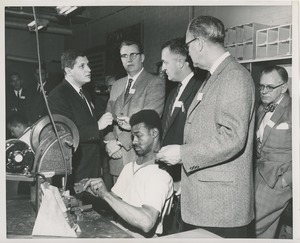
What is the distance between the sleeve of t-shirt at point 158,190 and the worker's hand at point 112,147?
0.72m

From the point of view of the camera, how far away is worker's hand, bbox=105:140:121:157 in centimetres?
212

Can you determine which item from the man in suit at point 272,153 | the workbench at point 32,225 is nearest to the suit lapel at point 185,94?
the man in suit at point 272,153

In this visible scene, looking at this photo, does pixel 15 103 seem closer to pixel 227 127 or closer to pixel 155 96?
pixel 155 96

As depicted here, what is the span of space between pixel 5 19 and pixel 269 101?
1.48 meters

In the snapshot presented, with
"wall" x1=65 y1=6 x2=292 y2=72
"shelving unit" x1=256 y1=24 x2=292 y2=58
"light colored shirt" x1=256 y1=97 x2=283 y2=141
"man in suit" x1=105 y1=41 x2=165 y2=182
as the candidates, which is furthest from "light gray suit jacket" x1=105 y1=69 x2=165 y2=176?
"wall" x1=65 y1=6 x2=292 y2=72

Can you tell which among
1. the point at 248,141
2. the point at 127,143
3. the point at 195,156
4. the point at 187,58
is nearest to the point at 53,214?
the point at 195,156

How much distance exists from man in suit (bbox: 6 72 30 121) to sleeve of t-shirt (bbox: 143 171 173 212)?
0.78m

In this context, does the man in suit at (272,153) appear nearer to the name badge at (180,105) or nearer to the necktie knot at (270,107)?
the necktie knot at (270,107)

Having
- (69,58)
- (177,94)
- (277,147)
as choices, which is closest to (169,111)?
(177,94)

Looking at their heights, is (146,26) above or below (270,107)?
above

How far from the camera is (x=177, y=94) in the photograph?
6.30 ft

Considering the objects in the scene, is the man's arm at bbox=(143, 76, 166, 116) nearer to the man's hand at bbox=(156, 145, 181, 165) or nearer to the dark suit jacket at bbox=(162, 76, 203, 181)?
the dark suit jacket at bbox=(162, 76, 203, 181)

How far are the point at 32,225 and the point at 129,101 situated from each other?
1101mm

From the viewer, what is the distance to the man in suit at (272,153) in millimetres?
1700
